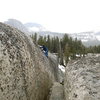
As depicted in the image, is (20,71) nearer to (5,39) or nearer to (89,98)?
(5,39)

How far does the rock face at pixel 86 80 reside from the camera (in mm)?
6359

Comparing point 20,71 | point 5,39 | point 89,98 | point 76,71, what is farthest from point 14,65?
point 89,98

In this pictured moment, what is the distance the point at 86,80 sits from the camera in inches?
271

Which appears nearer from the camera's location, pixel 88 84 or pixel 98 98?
pixel 98 98

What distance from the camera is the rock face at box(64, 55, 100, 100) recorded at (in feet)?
20.9

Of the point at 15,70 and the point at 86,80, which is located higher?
the point at 15,70

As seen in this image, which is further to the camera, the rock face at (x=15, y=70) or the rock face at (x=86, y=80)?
the rock face at (x=15, y=70)

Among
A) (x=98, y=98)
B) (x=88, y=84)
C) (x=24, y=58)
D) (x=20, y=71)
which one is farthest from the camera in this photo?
(x=24, y=58)

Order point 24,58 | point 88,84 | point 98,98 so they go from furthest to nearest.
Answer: point 24,58 → point 88,84 → point 98,98

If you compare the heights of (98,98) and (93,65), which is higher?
(93,65)

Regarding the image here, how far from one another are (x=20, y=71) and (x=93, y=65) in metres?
2.45

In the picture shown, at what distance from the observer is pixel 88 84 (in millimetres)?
6691

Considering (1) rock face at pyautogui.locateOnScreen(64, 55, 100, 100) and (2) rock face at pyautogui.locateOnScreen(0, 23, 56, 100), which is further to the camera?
(2) rock face at pyautogui.locateOnScreen(0, 23, 56, 100)

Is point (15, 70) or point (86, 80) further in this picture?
point (15, 70)
